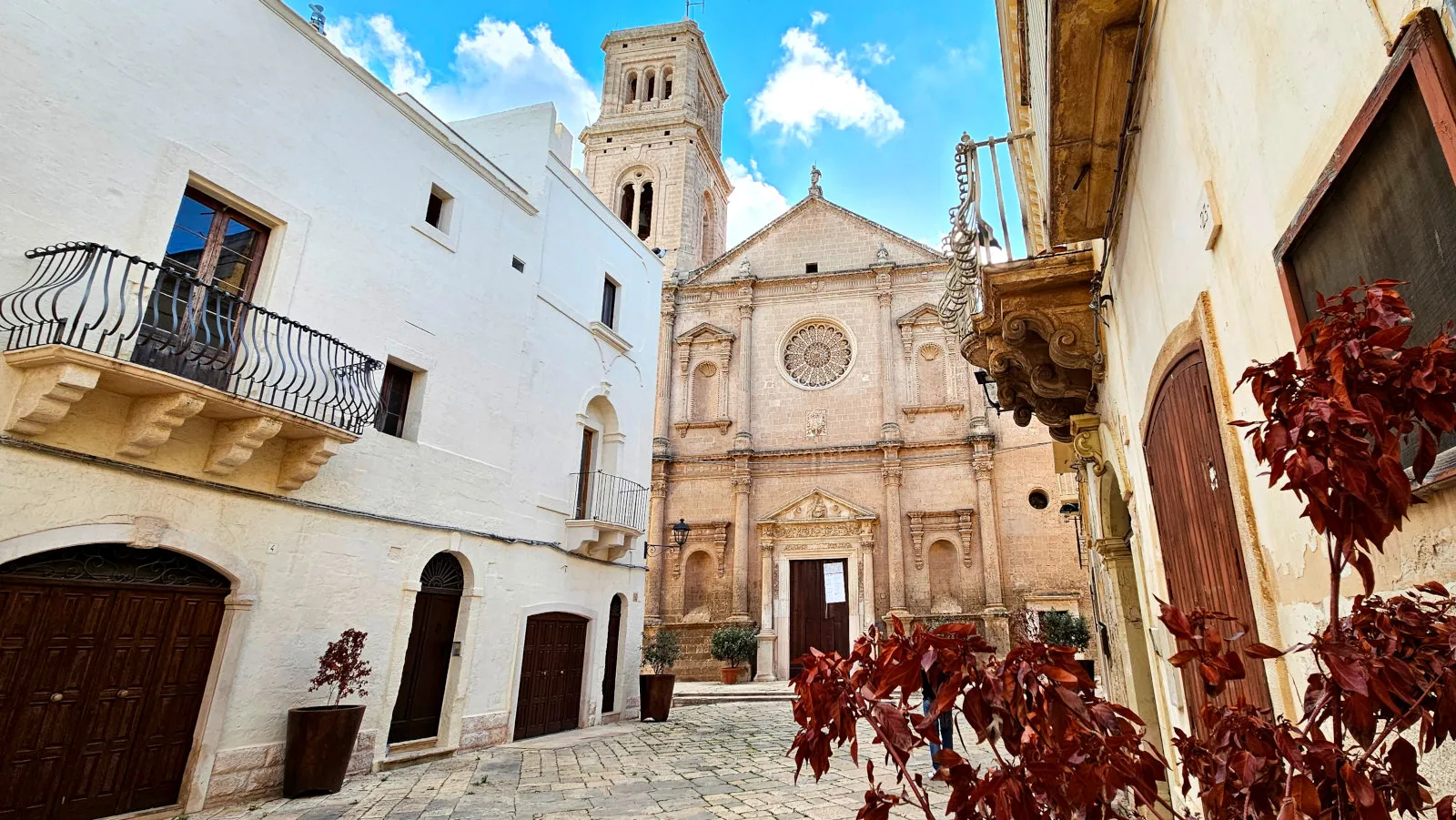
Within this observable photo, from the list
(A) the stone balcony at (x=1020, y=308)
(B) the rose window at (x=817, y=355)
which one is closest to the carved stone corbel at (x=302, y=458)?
(A) the stone balcony at (x=1020, y=308)

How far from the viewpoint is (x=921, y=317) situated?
22344mm

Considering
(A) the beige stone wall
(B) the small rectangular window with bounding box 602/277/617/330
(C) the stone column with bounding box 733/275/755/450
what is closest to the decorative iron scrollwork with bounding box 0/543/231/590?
(B) the small rectangular window with bounding box 602/277/617/330

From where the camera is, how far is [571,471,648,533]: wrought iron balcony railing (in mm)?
12188

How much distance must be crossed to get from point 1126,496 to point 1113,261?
6.69 feet

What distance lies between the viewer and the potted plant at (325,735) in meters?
6.80

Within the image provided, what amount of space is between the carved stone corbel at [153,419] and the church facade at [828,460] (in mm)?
15593

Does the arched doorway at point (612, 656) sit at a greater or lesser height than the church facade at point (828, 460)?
lesser

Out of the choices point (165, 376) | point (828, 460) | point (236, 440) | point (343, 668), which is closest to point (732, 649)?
point (828, 460)

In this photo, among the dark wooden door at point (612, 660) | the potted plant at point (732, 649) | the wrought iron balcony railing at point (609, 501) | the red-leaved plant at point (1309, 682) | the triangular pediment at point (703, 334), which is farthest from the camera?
the triangular pediment at point (703, 334)

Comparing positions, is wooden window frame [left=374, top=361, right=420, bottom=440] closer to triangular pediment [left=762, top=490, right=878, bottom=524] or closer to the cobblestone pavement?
the cobblestone pavement

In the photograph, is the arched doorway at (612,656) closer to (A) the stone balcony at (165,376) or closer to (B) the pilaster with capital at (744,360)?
(A) the stone balcony at (165,376)

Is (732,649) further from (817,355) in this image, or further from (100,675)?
(100,675)

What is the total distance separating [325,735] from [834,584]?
15.2 metres

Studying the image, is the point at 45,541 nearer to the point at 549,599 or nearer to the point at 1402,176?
the point at 549,599
